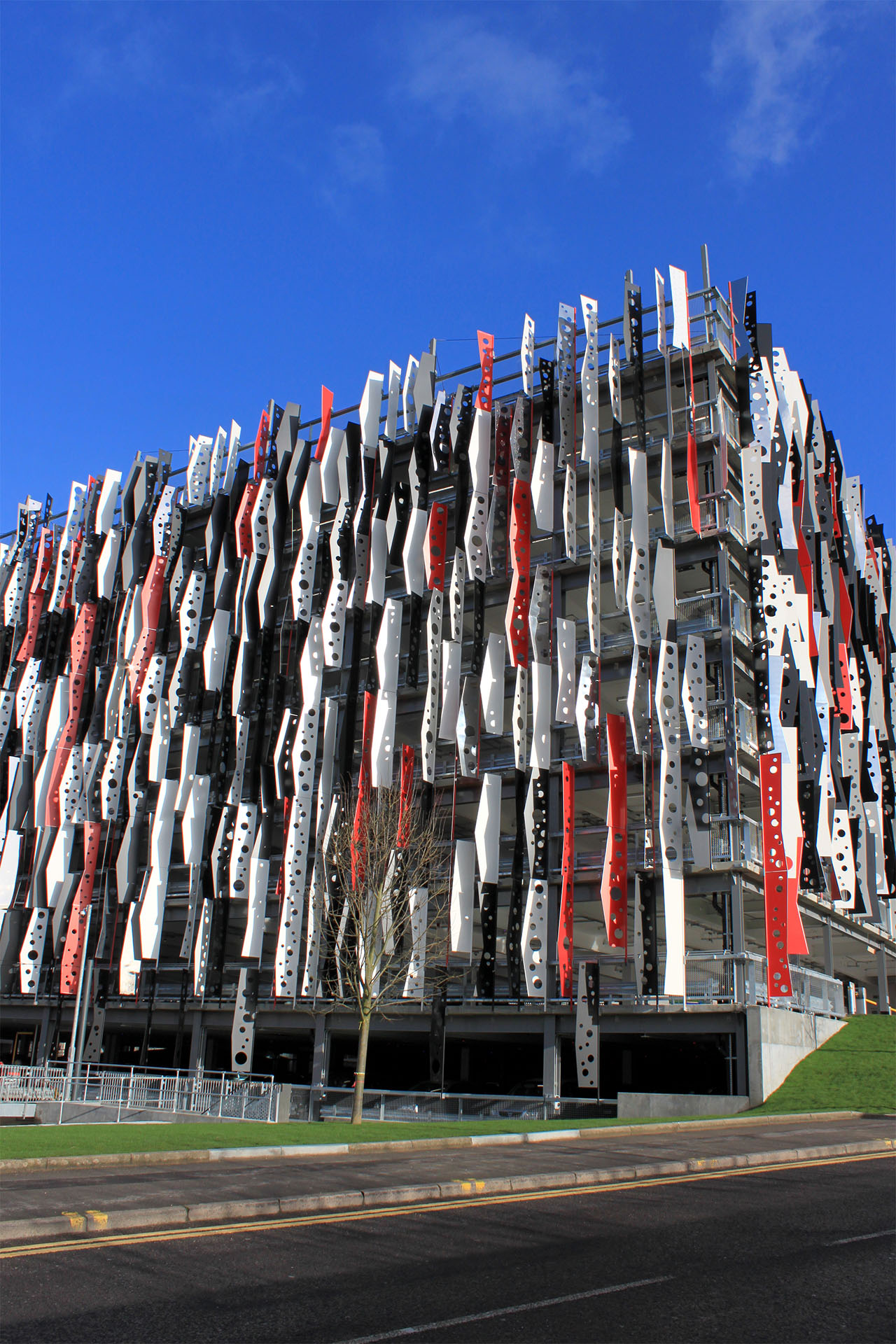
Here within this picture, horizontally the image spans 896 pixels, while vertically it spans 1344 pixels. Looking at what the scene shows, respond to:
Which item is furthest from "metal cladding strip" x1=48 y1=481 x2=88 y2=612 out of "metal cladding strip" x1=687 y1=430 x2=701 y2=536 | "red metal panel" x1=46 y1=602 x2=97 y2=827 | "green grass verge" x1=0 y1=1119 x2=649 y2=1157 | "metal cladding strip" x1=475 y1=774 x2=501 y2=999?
"green grass verge" x1=0 y1=1119 x2=649 y2=1157

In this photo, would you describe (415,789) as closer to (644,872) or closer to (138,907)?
(644,872)

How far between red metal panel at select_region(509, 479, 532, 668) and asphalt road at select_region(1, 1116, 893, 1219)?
2060 cm

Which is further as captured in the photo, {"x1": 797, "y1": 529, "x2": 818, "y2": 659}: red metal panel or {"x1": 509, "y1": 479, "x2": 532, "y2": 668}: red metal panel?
{"x1": 797, "y1": 529, "x2": 818, "y2": 659}: red metal panel

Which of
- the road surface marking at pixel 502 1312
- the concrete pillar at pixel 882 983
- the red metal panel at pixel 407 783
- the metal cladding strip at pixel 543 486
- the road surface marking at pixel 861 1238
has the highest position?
the metal cladding strip at pixel 543 486

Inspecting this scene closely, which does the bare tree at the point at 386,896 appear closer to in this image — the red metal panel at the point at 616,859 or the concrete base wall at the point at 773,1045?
the red metal panel at the point at 616,859

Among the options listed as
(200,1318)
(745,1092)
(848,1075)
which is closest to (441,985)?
(745,1092)

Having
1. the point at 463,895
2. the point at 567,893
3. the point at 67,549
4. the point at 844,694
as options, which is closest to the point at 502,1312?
the point at 567,893

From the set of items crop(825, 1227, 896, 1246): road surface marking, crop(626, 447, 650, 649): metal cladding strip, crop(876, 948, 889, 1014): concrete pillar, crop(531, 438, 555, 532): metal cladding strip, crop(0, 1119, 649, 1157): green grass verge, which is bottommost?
crop(0, 1119, 649, 1157): green grass verge

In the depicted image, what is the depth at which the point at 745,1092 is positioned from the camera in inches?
1224

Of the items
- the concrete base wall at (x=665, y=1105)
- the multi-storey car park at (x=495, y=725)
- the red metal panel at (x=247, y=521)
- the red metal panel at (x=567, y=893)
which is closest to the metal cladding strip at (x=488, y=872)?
the multi-storey car park at (x=495, y=725)

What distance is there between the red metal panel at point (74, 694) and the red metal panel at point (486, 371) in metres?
22.0

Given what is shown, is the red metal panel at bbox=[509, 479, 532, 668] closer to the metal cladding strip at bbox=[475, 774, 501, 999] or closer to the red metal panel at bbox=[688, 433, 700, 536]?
the metal cladding strip at bbox=[475, 774, 501, 999]

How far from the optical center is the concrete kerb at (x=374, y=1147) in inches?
551

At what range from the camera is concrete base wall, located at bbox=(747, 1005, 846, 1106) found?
1212 inches
